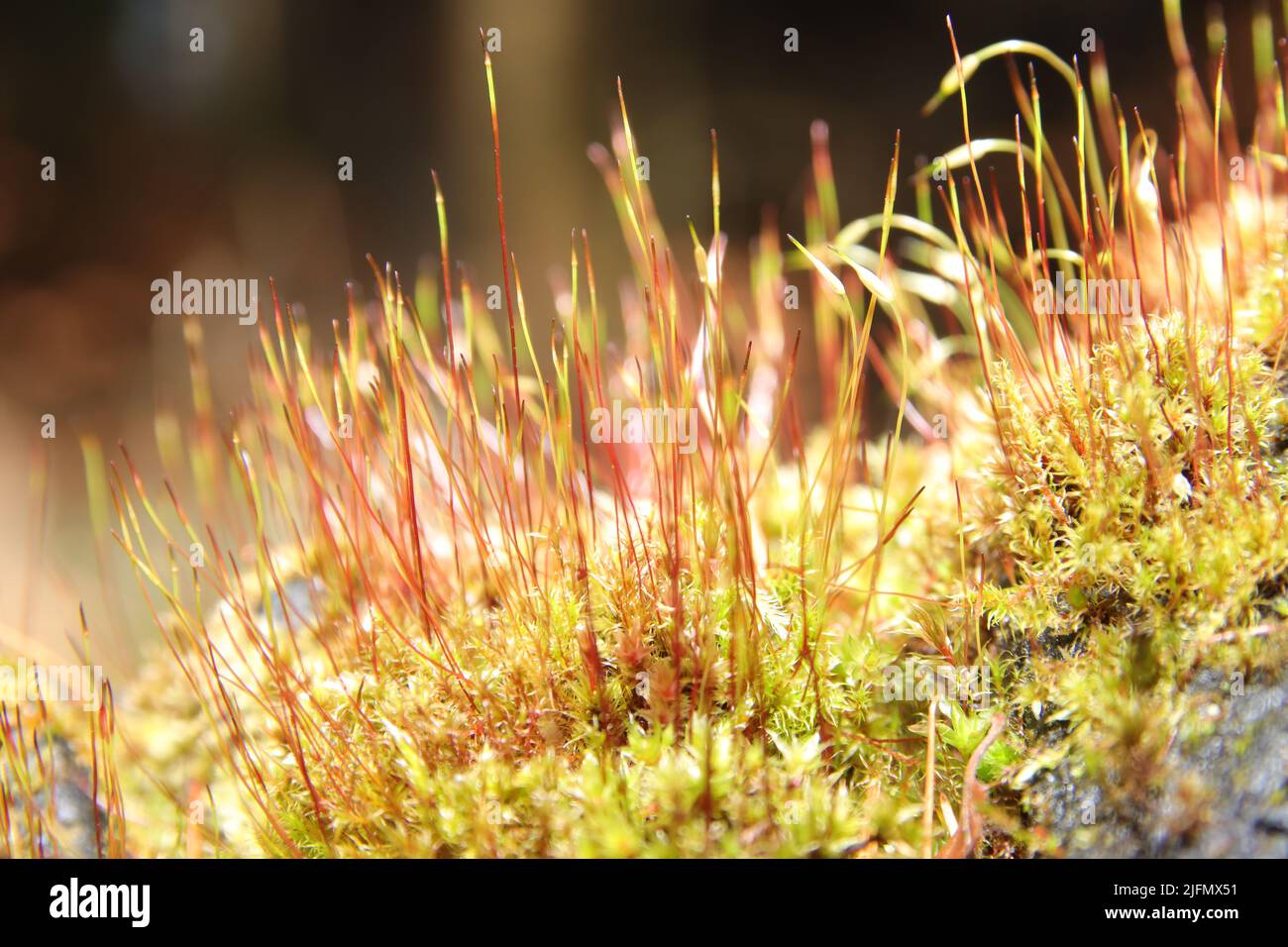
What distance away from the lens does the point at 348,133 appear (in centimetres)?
311

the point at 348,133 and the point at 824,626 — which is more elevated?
the point at 348,133

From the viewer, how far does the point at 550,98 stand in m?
3.20

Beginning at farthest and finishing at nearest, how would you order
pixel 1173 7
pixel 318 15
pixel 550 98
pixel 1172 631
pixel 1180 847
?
pixel 550 98 → pixel 318 15 → pixel 1173 7 → pixel 1172 631 → pixel 1180 847

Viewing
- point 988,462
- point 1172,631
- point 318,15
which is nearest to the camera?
point 1172,631

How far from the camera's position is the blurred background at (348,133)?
2818mm

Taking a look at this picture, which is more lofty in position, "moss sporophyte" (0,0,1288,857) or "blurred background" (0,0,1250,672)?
"blurred background" (0,0,1250,672)

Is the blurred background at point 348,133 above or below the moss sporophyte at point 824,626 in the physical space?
above

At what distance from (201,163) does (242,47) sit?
0.48 meters

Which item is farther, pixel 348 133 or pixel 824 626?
pixel 348 133

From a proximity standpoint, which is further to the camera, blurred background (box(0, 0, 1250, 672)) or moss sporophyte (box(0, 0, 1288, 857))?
blurred background (box(0, 0, 1250, 672))

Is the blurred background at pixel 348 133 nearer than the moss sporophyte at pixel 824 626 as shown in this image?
No

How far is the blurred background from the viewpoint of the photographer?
9.25ft
